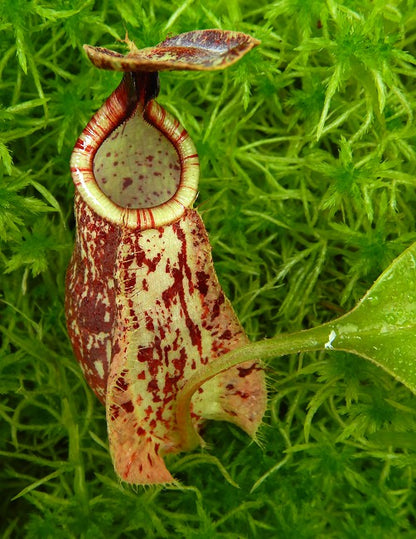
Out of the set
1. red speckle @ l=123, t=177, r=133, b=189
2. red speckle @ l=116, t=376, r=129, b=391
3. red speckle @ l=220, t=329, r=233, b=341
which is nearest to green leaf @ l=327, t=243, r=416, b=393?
red speckle @ l=220, t=329, r=233, b=341

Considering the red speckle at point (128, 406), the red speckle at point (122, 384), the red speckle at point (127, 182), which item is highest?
the red speckle at point (127, 182)

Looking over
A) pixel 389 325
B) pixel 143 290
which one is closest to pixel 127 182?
pixel 143 290

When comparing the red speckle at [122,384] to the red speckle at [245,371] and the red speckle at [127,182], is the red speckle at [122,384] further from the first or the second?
the red speckle at [127,182]

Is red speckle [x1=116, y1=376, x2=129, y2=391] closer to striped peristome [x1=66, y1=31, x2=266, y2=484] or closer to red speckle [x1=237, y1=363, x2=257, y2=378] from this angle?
striped peristome [x1=66, y1=31, x2=266, y2=484]

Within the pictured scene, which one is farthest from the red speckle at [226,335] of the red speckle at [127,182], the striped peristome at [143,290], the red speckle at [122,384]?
the red speckle at [127,182]

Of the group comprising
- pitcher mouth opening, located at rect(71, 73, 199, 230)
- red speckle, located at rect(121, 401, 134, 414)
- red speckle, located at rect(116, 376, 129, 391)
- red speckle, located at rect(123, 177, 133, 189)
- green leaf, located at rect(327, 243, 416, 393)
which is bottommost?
red speckle, located at rect(121, 401, 134, 414)

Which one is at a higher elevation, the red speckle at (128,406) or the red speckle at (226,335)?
the red speckle at (226,335)
